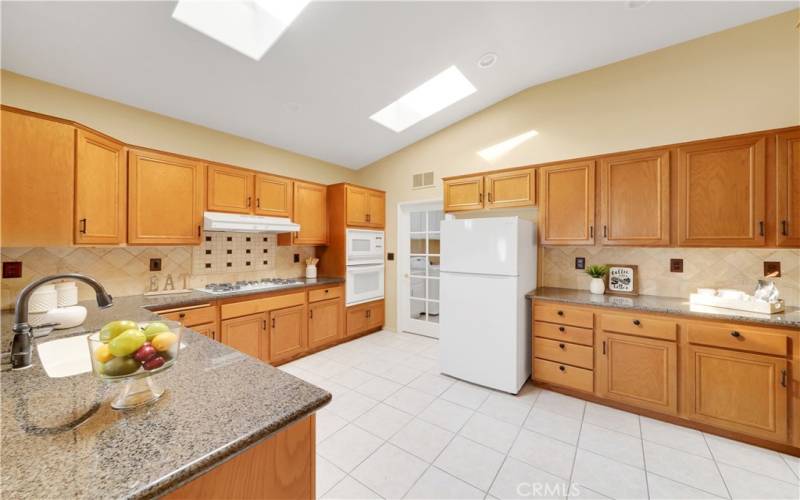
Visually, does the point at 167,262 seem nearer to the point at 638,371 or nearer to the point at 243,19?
the point at 243,19

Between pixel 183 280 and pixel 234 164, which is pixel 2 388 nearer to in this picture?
pixel 183 280

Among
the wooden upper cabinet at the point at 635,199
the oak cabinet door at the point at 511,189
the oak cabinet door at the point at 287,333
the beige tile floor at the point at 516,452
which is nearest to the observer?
the beige tile floor at the point at 516,452

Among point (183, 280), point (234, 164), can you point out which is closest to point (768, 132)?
point (234, 164)

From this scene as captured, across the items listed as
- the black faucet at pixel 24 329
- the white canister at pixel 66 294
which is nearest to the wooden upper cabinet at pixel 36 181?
the white canister at pixel 66 294

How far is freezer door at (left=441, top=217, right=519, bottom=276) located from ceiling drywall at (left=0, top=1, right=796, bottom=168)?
1494 mm

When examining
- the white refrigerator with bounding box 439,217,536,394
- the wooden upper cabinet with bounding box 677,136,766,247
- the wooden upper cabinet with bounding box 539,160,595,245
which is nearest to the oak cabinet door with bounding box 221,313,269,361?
the white refrigerator with bounding box 439,217,536,394

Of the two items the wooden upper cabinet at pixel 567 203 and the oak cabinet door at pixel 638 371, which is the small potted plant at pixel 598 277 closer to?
the wooden upper cabinet at pixel 567 203

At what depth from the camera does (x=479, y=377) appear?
281 centimetres

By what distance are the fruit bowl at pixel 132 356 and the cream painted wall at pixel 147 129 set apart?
2.64 meters

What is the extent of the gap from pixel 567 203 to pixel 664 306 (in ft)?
3.67

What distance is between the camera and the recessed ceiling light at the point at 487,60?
2.70 meters

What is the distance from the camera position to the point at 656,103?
2.68 meters

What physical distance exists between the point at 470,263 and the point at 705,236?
1774 mm

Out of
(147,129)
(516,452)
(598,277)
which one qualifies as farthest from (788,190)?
(147,129)
